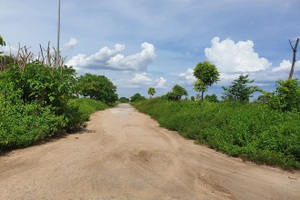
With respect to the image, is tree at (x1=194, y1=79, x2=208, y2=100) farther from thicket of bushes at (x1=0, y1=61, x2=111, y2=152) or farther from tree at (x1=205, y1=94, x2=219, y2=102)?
thicket of bushes at (x1=0, y1=61, x2=111, y2=152)

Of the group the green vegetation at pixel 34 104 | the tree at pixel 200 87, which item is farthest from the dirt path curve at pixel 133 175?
the tree at pixel 200 87

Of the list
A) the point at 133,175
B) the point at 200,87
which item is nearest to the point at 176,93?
the point at 200,87

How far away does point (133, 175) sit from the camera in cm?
545

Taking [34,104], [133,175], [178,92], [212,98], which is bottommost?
[133,175]

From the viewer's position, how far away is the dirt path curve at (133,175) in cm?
462

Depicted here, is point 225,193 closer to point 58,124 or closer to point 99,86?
point 58,124

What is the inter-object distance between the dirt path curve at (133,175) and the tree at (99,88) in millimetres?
36135

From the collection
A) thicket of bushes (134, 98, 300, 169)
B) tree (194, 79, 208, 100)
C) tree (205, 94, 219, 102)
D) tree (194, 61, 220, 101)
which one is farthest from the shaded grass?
tree (205, 94, 219, 102)

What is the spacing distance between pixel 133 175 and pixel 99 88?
135 feet

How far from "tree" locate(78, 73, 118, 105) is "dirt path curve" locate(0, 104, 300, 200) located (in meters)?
36.1

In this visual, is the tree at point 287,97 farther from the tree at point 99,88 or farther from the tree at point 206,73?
the tree at point 99,88

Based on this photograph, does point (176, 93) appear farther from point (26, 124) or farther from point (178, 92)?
point (26, 124)

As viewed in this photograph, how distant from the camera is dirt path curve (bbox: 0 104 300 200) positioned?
462 cm

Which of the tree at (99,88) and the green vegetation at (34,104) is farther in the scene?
the tree at (99,88)
